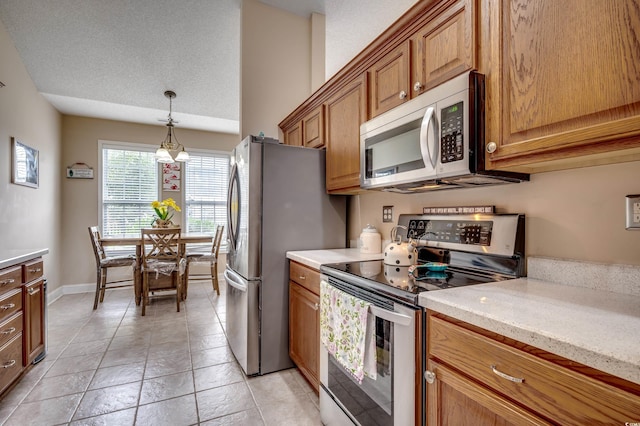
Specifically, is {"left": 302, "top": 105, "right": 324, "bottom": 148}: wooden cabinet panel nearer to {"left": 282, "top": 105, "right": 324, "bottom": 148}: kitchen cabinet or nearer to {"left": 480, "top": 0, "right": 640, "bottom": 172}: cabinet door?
{"left": 282, "top": 105, "right": 324, "bottom": 148}: kitchen cabinet

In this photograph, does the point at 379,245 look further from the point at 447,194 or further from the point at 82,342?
the point at 82,342

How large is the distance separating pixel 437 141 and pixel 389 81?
0.56 metres

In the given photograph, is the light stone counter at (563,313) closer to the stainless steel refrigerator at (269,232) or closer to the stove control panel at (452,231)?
the stove control panel at (452,231)

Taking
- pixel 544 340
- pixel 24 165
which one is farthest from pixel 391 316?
pixel 24 165

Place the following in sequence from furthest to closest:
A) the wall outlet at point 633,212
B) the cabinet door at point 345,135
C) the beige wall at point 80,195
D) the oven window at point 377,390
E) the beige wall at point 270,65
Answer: the beige wall at point 80,195
the beige wall at point 270,65
the cabinet door at point 345,135
the oven window at point 377,390
the wall outlet at point 633,212

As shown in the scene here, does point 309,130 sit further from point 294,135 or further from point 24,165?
point 24,165

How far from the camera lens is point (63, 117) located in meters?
4.43

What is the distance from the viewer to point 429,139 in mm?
1328

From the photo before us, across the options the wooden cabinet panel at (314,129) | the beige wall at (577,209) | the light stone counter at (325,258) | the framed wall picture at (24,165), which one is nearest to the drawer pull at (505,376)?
the beige wall at (577,209)

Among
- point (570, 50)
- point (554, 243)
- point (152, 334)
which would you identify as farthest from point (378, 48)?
point (152, 334)

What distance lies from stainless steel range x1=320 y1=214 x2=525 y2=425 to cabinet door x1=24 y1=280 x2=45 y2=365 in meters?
2.05

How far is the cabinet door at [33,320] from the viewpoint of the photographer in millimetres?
2098

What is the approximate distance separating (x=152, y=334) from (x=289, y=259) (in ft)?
5.63

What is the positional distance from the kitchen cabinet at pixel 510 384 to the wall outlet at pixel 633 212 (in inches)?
25.0
